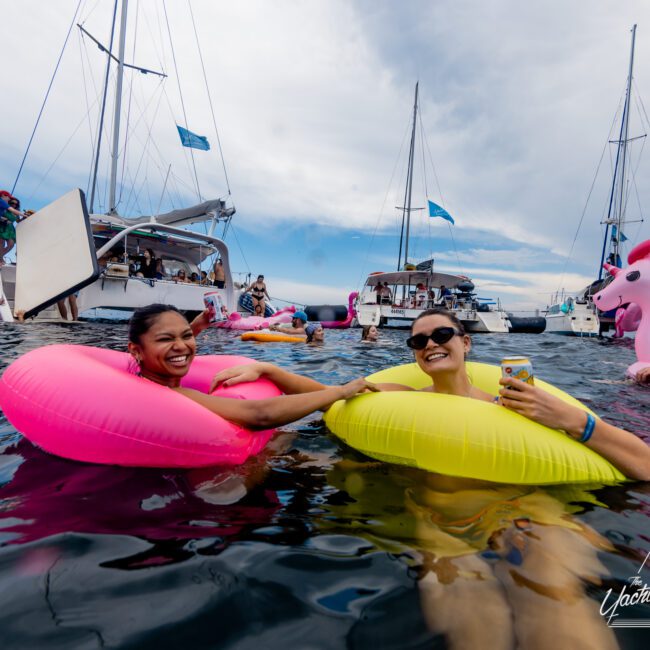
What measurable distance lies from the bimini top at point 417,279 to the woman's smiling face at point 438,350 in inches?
710

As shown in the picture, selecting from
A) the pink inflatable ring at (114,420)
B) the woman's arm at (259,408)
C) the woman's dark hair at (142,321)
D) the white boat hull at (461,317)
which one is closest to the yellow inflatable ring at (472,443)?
the woman's arm at (259,408)

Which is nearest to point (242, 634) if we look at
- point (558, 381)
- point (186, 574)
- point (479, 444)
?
point (186, 574)

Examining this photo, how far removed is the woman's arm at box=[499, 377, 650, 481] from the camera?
7.30ft

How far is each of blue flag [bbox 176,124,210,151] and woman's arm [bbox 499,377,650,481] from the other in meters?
21.0

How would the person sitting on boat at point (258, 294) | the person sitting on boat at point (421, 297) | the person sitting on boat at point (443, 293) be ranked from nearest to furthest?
the person sitting on boat at point (258, 294) < the person sitting on boat at point (421, 297) < the person sitting on boat at point (443, 293)

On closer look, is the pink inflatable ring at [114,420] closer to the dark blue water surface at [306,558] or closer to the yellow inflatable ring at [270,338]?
the dark blue water surface at [306,558]

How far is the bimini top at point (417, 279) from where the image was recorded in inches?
803

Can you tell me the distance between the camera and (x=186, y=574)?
1.48 meters

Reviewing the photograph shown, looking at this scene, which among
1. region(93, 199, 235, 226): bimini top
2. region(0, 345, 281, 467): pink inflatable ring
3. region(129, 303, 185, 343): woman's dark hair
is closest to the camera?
region(0, 345, 281, 467): pink inflatable ring

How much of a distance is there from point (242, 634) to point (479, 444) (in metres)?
1.50

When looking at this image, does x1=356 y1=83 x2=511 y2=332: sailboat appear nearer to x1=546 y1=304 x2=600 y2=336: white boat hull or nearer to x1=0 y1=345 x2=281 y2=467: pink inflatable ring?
x1=546 y1=304 x2=600 y2=336: white boat hull

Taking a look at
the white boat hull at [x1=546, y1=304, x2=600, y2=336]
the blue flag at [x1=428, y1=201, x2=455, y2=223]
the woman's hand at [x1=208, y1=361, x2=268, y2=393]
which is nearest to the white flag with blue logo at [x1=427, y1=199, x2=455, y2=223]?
the blue flag at [x1=428, y1=201, x2=455, y2=223]

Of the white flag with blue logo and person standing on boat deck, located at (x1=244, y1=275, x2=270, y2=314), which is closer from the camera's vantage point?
person standing on boat deck, located at (x1=244, y1=275, x2=270, y2=314)

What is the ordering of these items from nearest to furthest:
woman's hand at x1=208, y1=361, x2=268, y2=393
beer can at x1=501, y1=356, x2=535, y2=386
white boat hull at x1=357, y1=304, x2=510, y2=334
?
1. beer can at x1=501, y1=356, x2=535, y2=386
2. woman's hand at x1=208, y1=361, x2=268, y2=393
3. white boat hull at x1=357, y1=304, x2=510, y2=334
